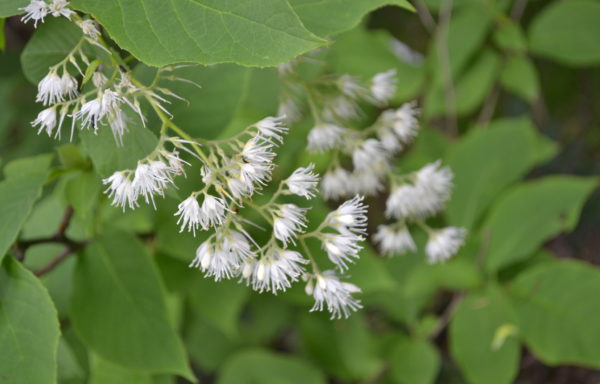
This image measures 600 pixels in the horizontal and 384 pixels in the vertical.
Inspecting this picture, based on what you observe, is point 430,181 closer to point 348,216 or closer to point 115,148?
point 348,216

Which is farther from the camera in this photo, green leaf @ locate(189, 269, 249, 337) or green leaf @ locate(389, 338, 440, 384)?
green leaf @ locate(389, 338, 440, 384)

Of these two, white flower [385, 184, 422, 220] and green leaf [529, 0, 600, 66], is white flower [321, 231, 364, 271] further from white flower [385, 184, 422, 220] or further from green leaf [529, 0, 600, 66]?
green leaf [529, 0, 600, 66]

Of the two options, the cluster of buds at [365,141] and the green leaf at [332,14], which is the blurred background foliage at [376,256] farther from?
the green leaf at [332,14]

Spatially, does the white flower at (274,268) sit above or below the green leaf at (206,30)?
below

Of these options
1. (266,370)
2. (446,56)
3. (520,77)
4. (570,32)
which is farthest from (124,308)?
(570,32)

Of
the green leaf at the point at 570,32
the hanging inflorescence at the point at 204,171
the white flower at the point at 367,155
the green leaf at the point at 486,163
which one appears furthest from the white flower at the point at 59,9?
the green leaf at the point at 570,32

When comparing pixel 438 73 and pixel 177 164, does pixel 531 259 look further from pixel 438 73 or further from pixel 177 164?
pixel 177 164

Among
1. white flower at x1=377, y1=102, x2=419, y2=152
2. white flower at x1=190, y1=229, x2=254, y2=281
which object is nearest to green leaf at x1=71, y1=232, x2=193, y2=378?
white flower at x1=190, y1=229, x2=254, y2=281
